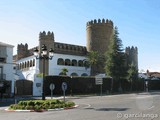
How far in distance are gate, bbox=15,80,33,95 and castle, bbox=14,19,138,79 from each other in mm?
19886

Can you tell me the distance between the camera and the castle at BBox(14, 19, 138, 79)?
75.4 metres

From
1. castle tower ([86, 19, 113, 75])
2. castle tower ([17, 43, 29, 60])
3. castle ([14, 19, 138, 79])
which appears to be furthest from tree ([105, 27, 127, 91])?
castle tower ([17, 43, 29, 60])

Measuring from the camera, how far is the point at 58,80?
2023 inches

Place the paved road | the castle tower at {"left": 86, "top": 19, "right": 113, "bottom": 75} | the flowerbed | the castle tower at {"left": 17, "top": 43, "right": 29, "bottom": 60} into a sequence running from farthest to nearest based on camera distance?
the castle tower at {"left": 17, "top": 43, "right": 29, "bottom": 60} → the castle tower at {"left": 86, "top": 19, "right": 113, "bottom": 75} → the flowerbed → the paved road

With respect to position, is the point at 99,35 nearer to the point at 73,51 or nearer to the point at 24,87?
the point at 73,51

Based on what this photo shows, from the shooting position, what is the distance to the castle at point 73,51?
7544cm

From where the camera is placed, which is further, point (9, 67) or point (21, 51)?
point (21, 51)

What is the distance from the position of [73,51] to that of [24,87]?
33.2m

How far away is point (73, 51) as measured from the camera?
8312 centimetres

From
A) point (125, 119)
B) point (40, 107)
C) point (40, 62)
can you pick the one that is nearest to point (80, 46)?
point (40, 62)

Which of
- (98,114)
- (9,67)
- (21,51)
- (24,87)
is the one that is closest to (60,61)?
(21,51)

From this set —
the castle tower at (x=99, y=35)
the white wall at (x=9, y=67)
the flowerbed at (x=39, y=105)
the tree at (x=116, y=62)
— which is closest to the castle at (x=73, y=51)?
the castle tower at (x=99, y=35)

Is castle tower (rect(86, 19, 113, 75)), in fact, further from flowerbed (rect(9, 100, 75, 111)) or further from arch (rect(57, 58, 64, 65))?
flowerbed (rect(9, 100, 75, 111))

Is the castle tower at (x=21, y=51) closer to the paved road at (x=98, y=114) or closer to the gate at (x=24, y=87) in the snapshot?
the gate at (x=24, y=87)
